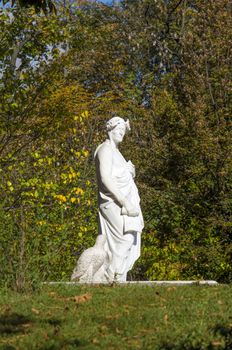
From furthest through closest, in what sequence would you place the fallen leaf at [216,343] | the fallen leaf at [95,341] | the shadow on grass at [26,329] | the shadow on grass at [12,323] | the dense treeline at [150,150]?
the dense treeline at [150,150] → the shadow on grass at [12,323] → the fallen leaf at [95,341] → the shadow on grass at [26,329] → the fallen leaf at [216,343]

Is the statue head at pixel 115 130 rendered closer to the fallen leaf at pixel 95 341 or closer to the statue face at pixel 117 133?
the statue face at pixel 117 133

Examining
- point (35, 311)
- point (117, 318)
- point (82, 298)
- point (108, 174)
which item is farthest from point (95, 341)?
point (108, 174)

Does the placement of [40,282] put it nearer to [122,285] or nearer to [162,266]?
[122,285]

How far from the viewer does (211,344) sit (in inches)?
291

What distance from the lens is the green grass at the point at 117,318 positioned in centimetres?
780

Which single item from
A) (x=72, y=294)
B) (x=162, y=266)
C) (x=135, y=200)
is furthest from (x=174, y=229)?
(x=72, y=294)

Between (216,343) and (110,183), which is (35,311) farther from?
(110,183)

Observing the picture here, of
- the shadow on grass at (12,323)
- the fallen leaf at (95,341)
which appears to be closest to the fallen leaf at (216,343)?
the fallen leaf at (95,341)

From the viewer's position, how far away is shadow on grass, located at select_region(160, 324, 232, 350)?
7.26m

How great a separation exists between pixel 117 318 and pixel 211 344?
1758 millimetres

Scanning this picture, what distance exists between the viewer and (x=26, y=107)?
1608 cm

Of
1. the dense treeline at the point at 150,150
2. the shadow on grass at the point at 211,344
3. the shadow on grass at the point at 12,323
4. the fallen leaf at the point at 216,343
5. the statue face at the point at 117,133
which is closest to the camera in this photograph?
the shadow on grass at the point at 211,344

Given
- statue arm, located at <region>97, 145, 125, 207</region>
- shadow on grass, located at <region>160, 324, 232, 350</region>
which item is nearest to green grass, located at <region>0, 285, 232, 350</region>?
shadow on grass, located at <region>160, 324, 232, 350</region>

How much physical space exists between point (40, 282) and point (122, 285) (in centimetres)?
124
